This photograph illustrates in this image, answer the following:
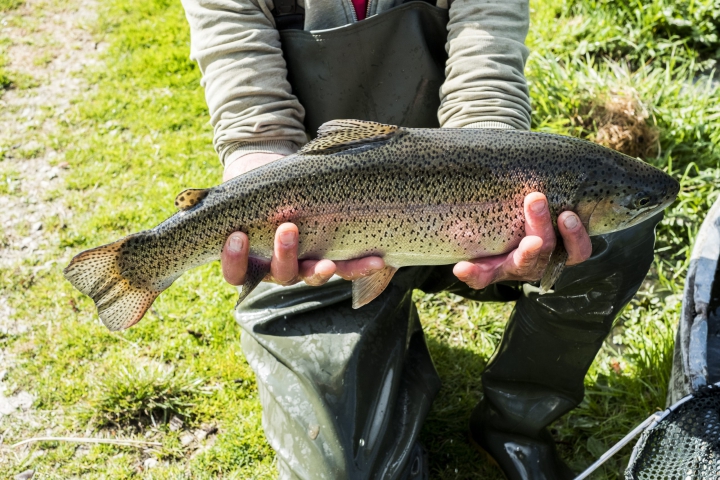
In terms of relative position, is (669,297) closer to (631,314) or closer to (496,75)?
(631,314)

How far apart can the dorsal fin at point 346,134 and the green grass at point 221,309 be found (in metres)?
1.67

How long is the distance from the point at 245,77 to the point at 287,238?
0.99 m

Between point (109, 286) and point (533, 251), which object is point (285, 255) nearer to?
point (109, 286)

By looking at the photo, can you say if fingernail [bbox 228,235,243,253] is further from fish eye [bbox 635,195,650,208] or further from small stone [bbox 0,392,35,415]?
small stone [bbox 0,392,35,415]

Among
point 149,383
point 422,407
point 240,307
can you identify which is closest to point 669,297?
point 422,407

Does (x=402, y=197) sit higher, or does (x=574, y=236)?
(x=402, y=197)

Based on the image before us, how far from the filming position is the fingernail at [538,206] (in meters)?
2.34

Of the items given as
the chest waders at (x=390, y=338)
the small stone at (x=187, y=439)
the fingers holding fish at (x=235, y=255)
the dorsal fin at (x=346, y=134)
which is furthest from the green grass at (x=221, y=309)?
the dorsal fin at (x=346, y=134)

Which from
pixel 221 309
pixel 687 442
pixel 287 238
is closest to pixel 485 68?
pixel 287 238

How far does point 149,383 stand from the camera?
357 centimetres

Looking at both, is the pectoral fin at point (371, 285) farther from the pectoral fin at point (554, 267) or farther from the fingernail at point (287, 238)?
the pectoral fin at point (554, 267)

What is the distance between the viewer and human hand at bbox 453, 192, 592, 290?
2373 millimetres

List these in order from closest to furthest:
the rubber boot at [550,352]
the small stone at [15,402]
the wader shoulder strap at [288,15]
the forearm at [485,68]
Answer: the rubber boot at [550,352]
the forearm at [485,68]
the wader shoulder strap at [288,15]
the small stone at [15,402]

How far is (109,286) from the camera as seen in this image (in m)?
2.58
